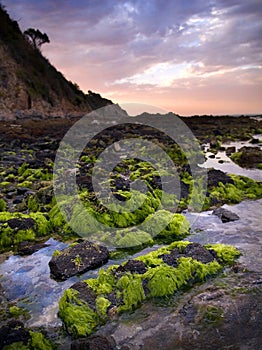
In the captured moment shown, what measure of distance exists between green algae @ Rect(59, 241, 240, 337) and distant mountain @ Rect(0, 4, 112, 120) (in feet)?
106

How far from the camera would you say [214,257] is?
5.91 meters

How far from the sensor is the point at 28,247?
21.9ft

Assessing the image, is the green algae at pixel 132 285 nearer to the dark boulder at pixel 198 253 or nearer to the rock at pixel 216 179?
the dark boulder at pixel 198 253

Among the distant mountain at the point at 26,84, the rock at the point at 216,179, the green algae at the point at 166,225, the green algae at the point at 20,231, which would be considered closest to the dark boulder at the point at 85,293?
the green algae at the point at 20,231

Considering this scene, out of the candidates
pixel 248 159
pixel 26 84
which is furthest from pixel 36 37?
pixel 248 159

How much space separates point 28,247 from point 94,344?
3397mm

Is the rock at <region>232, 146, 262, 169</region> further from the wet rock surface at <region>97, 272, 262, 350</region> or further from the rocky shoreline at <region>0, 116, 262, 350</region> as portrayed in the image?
the wet rock surface at <region>97, 272, 262, 350</region>

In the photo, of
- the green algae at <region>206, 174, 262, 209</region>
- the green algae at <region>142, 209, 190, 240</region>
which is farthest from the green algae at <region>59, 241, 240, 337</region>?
the green algae at <region>206, 174, 262, 209</region>

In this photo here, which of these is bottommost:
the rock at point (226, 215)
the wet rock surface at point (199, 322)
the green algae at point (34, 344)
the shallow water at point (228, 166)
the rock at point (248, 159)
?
the green algae at point (34, 344)

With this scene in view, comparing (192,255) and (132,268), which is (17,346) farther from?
(192,255)

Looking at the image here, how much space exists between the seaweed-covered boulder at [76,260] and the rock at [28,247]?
95 cm

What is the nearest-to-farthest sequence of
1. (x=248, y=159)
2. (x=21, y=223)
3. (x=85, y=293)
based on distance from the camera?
(x=85, y=293), (x=21, y=223), (x=248, y=159)

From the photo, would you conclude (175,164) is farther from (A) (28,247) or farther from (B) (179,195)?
→ (A) (28,247)

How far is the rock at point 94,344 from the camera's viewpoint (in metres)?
3.78
